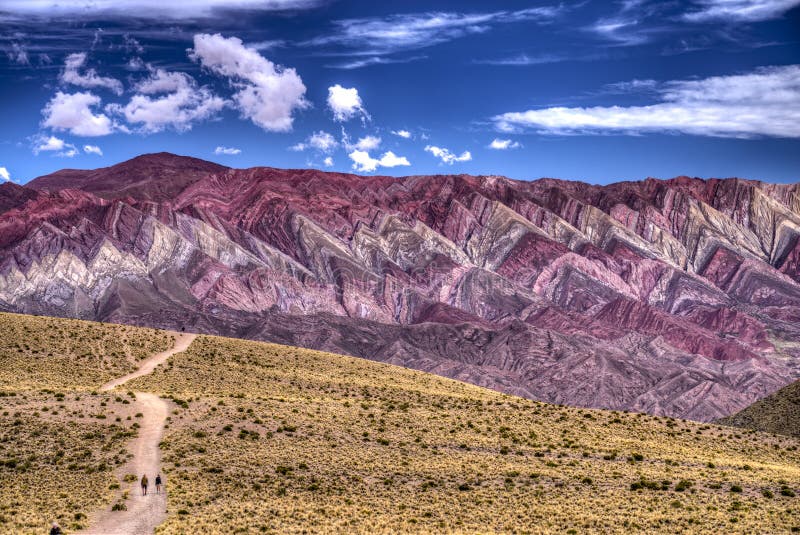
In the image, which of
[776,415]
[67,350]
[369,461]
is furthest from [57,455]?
[776,415]

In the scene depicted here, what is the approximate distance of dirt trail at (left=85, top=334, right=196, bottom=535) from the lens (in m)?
38.8

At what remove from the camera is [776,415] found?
8712cm

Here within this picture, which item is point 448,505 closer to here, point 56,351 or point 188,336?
point 56,351

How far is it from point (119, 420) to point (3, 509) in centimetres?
1667

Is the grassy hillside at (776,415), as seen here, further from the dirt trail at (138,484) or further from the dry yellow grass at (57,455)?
the dry yellow grass at (57,455)

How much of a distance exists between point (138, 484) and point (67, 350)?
39.3 metres

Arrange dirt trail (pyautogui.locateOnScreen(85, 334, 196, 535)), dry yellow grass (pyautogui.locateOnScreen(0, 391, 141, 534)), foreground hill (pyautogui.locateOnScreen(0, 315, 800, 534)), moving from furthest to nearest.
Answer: foreground hill (pyautogui.locateOnScreen(0, 315, 800, 534)) < dry yellow grass (pyautogui.locateOnScreen(0, 391, 141, 534)) < dirt trail (pyautogui.locateOnScreen(85, 334, 196, 535))

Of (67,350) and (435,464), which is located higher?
(67,350)

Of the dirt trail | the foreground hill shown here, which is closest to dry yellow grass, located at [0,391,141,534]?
the foreground hill

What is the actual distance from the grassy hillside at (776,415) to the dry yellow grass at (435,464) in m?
14.2

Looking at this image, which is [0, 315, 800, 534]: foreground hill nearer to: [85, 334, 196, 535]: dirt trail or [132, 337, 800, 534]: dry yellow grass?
[132, 337, 800, 534]: dry yellow grass

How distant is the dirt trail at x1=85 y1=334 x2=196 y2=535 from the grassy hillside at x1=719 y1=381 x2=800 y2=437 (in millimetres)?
56049

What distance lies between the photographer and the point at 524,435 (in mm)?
62250

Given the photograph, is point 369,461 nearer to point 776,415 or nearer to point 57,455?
point 57,455
